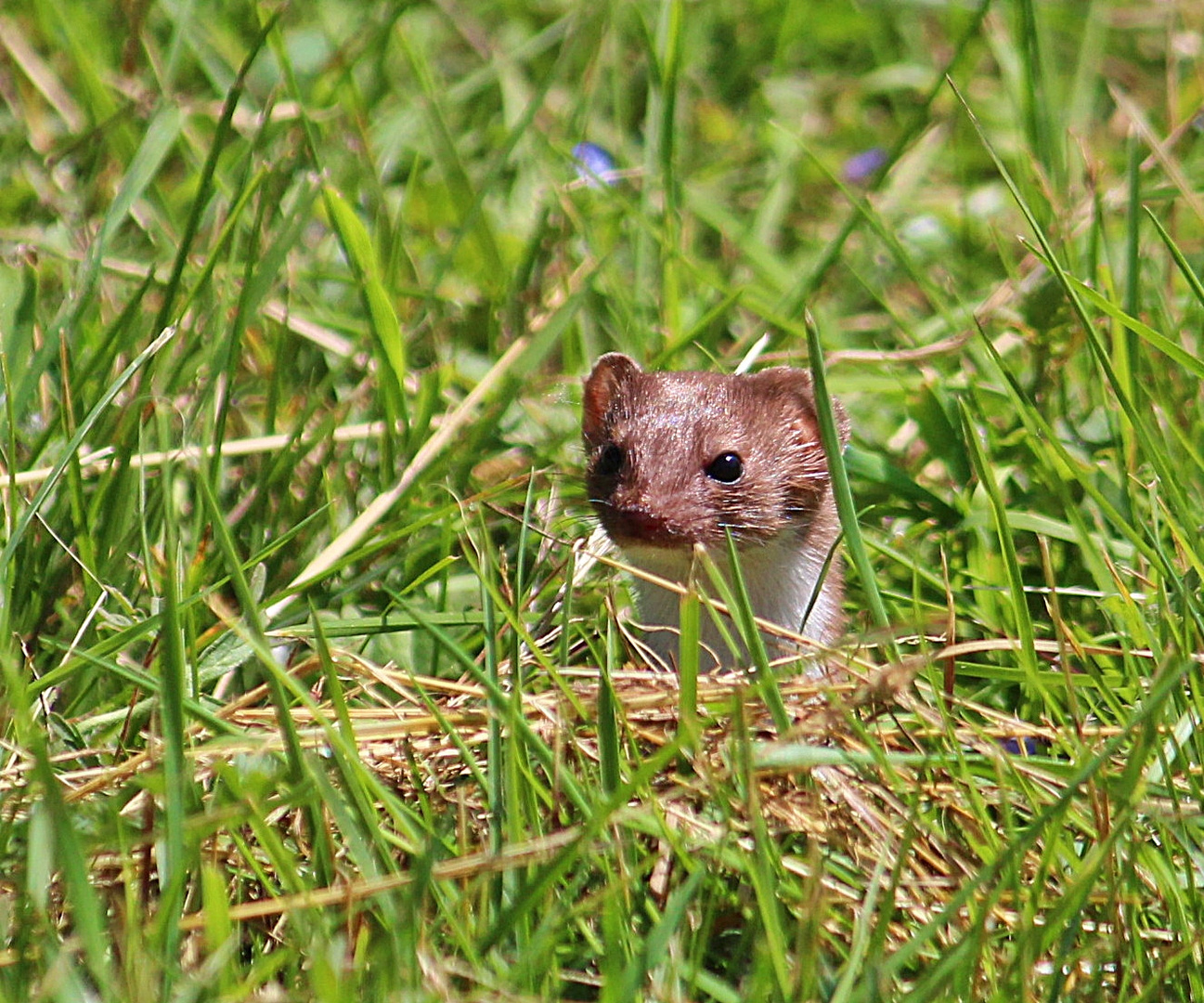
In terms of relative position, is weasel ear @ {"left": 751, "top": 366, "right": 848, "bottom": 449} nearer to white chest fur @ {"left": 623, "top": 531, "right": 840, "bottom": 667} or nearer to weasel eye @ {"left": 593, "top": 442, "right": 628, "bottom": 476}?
white chest fur @ {"left": 623, "top": 531, "right": 840, "bottom": 667}

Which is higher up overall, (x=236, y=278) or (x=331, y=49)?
(x=331, y=49)

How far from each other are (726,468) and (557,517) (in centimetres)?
73

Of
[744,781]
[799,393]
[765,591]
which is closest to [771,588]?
[765,591]

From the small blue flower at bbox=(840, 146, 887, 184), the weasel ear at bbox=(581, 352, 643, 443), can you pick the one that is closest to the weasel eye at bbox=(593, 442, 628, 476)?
the weasel ear at bbox=(581, 352, 643, 443)

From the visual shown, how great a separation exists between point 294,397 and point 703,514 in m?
1.60

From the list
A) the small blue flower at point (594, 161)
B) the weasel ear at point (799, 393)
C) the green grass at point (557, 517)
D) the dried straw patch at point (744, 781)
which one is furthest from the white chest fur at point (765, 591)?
the small blue flower at point (594, 161)

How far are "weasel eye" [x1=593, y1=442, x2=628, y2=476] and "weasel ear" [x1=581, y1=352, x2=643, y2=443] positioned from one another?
128mm

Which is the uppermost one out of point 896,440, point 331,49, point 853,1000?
point 331,49

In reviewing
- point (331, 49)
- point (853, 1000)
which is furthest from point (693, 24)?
point (853, 1000)

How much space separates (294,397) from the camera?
482 centimetres

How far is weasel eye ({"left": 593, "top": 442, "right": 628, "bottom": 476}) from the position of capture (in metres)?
4.00

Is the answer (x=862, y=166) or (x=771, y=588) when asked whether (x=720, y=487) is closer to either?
(x=771, y=588)

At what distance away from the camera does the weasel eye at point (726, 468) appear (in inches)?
155

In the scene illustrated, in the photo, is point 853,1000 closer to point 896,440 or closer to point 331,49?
point 896,440
